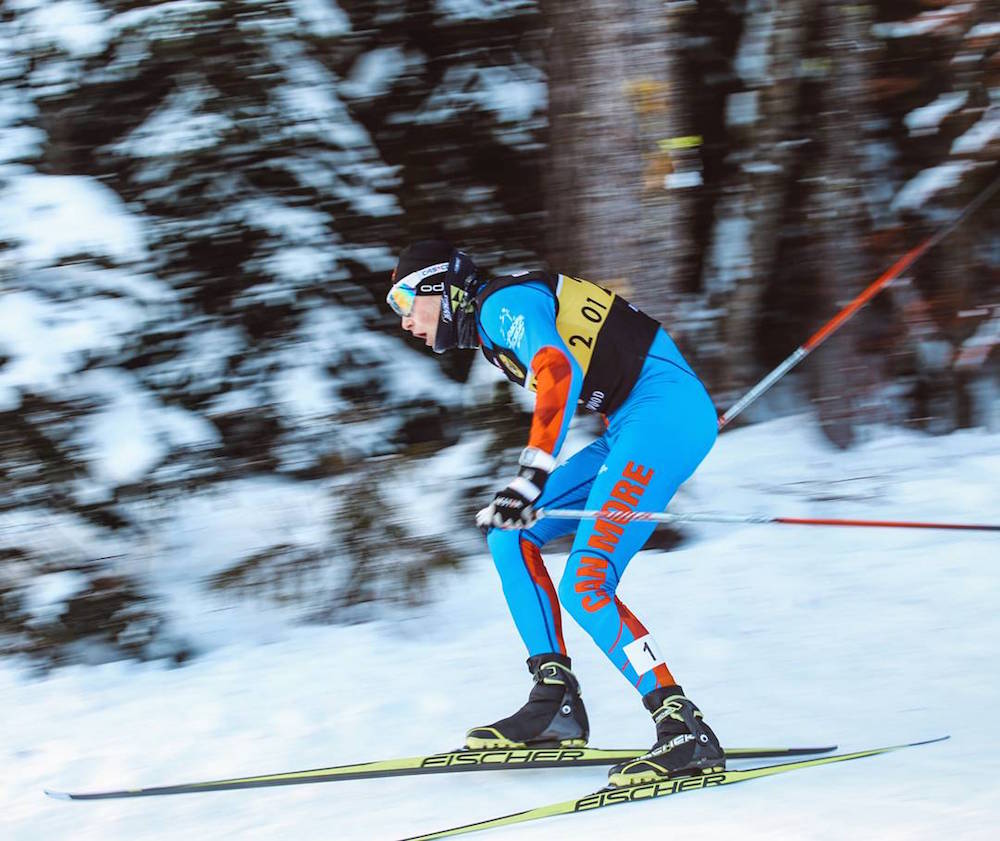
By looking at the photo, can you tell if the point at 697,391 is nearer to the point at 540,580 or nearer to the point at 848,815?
the point at 540,580

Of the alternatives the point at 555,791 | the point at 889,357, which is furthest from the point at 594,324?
the point at 889,357

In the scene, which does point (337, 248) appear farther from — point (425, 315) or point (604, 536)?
point (604, 536)

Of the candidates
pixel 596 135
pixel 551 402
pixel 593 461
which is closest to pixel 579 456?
pixel 593 461

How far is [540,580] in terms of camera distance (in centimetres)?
339

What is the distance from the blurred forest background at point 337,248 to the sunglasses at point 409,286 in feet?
5.88

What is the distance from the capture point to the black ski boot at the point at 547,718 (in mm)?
3367

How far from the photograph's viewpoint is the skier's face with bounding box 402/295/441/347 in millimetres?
3350

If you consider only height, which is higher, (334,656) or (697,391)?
(697,391)

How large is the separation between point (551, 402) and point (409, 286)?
612mm

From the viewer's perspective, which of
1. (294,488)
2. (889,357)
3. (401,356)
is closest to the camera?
(294,488)

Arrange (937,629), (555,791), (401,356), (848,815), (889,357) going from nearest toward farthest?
(848,815) < (555,791) < (937,629) < (401,356) < (889,357)

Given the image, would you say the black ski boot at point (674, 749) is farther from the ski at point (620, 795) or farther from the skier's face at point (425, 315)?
the skier's face at point (425, 315)

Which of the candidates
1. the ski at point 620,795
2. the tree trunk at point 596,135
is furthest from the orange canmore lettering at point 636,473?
the tree trunk at point 596,135

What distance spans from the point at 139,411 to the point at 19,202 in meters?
0.94
